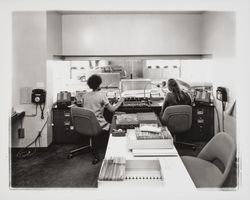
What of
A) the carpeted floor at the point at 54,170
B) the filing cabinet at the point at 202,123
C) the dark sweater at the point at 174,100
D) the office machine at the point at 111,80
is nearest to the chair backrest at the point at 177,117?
the dark sweater at the point at 174,100

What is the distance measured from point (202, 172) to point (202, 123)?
2.72 metres

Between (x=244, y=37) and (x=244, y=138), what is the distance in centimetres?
→ 43

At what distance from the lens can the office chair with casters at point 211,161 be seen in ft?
7.11

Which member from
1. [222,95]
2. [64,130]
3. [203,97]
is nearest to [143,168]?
[222,95]

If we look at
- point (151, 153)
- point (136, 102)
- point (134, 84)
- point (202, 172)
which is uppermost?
point (134, 84)

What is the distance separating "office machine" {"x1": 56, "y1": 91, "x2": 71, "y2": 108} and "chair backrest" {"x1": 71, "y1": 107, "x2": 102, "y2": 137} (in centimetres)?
108

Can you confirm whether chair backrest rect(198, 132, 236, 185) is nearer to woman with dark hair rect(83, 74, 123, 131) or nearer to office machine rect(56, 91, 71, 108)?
woman with dark hair rect(83, 74, 123, 131)

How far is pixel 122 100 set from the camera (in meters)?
4.46

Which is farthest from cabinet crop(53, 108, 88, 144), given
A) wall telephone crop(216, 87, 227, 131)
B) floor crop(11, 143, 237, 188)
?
wall telephone crop(216, 87, 227, 131)

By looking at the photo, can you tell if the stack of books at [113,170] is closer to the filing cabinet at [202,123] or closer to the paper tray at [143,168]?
the paper tray at [143,168]

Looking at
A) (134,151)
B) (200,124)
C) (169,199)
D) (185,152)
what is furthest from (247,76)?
(200,124)

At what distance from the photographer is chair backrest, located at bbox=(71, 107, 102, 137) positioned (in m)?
3.71

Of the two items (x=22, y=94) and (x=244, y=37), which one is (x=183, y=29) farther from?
(x=244, y=37)

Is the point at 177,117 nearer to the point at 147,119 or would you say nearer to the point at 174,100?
the point at 174,100
